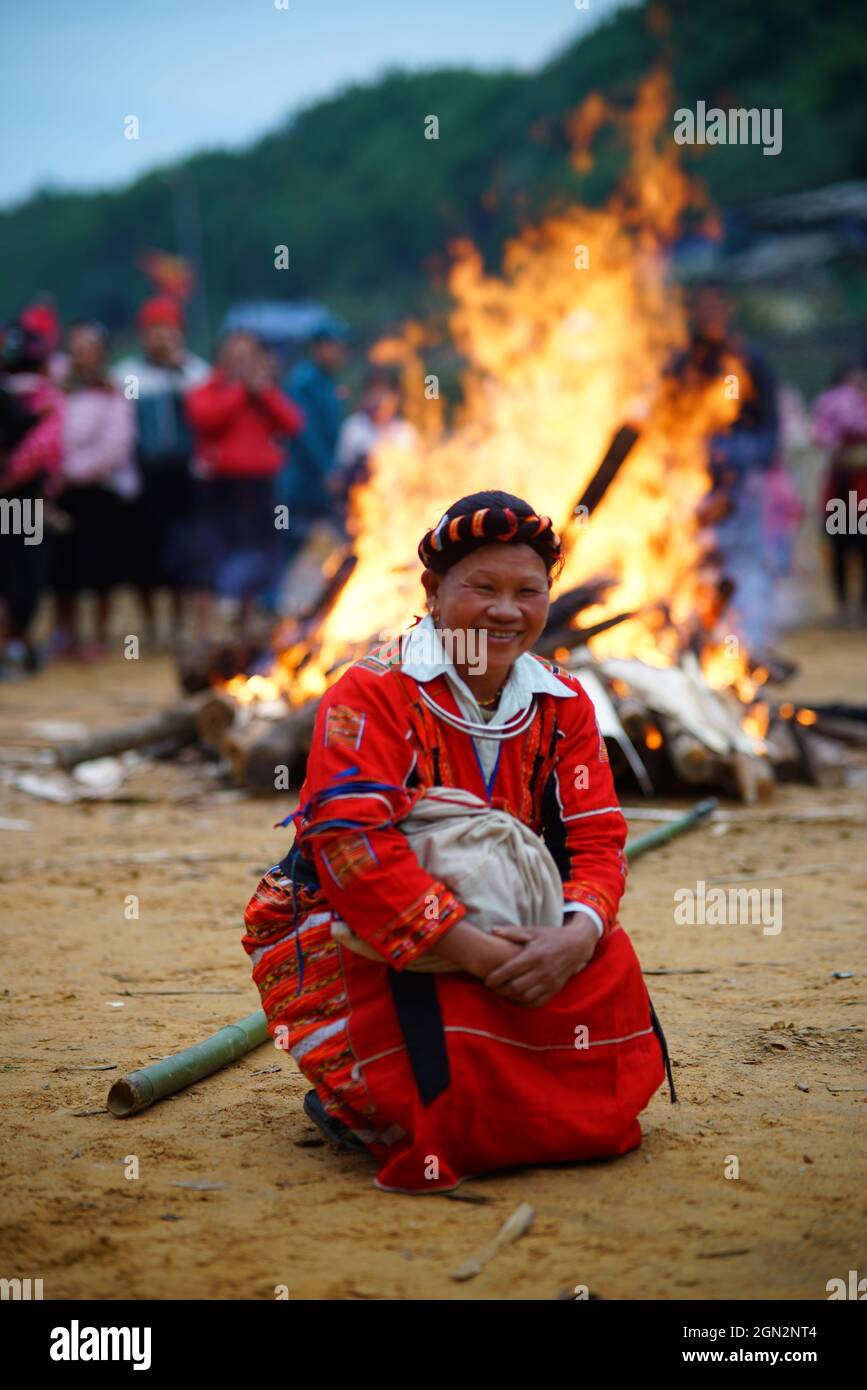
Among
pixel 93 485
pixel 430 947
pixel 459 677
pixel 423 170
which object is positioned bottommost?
pixel 430 947

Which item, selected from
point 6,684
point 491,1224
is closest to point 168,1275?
point 491,1224

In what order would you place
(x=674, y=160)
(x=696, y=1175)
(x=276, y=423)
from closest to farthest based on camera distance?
(x=696, y=1175) → (x=674, y=160) → (x=276, y=423)

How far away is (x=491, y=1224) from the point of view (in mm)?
2924

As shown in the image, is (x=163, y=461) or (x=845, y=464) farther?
(x=845, y=464)

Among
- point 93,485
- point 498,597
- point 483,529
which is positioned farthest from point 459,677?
point 93,485

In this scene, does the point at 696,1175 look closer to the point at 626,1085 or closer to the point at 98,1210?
the point at 626,1085

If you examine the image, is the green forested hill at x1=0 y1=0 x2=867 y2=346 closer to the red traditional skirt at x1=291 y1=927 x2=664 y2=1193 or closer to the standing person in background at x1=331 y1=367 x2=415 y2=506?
the standing person in background at x1=331 y1=367 x2=415 y2=506

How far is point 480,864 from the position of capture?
3.14 metres

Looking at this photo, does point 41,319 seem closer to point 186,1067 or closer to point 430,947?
point 186,1067

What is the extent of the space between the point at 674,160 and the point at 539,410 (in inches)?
89.2

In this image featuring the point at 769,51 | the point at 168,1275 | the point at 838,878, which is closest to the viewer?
the point at 168,1275

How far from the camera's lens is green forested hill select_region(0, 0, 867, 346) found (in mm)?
38500

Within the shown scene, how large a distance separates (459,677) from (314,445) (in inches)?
412

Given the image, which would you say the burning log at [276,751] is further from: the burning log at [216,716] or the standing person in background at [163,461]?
the standing person in background at [163,461]
